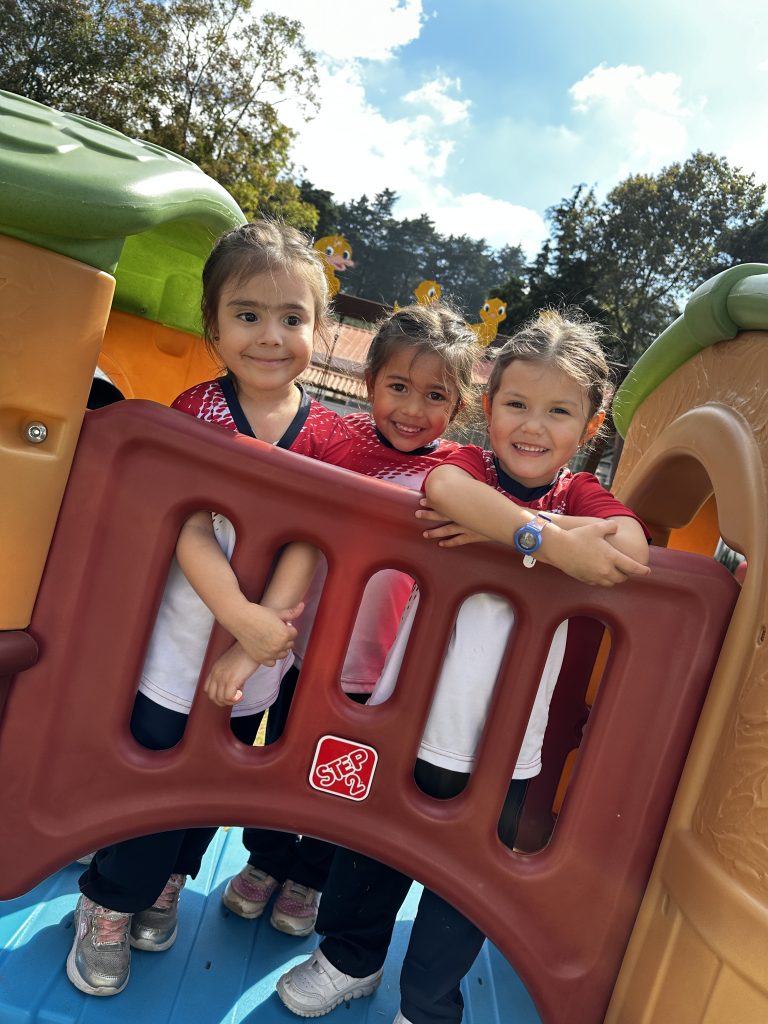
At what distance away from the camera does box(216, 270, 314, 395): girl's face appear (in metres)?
1.49

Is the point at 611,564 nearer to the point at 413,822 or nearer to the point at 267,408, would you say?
the point at 413,822

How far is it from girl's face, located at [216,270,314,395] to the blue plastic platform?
112 centimetres

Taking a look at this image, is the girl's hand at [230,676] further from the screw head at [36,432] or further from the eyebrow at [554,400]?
the eyebrow at [554,400]

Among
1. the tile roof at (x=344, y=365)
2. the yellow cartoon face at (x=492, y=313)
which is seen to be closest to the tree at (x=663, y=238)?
the tile roof at (x=344, y=365)

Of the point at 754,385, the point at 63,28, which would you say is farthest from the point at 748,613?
the point at 63,28

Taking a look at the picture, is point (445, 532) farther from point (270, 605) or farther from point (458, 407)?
point (458, 407)

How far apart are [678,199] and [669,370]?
29087 mm

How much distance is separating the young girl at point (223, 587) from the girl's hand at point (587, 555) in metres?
0.41

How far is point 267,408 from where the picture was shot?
5.06 feet

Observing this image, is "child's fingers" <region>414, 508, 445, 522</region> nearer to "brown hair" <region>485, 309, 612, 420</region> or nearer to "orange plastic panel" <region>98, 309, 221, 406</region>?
"brown hair" <region>485, 309, 612, 420</region>

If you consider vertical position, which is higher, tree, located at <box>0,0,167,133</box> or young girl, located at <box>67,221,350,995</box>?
tree, located at <box>0,0,167,133</box>

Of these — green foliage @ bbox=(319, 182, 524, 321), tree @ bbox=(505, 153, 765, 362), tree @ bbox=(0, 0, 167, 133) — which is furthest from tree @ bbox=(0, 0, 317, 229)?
green foliage @ bbox=(319, 182, 524, 321)

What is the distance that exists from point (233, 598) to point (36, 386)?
44 centimetres

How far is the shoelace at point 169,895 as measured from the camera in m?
1.54
